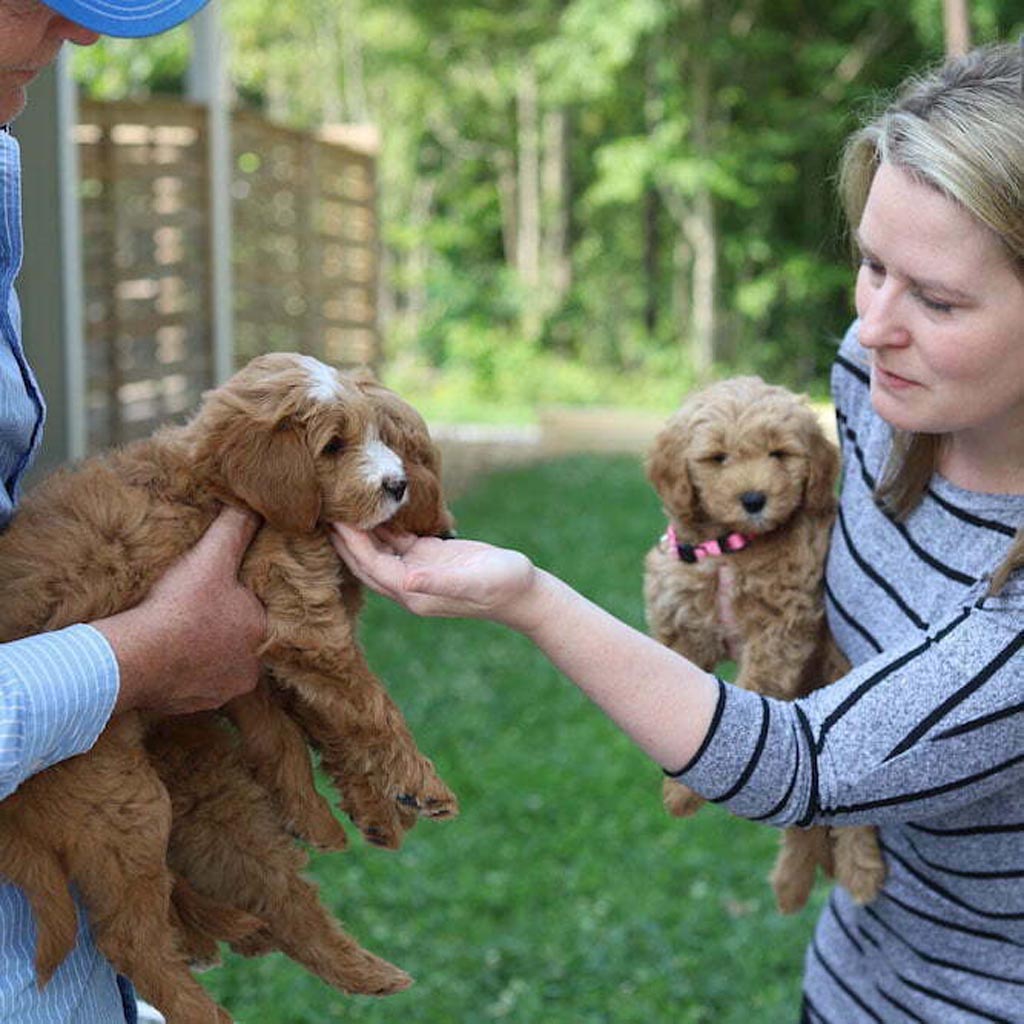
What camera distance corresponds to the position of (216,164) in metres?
10.8

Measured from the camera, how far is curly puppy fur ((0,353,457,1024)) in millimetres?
2080

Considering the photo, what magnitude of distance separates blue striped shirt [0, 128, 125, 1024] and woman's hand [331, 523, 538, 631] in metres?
0.45

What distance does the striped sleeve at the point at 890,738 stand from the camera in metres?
2.21

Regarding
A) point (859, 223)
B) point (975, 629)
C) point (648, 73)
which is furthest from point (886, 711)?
point (648, 73)

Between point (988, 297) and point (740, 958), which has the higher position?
point (988, 297)

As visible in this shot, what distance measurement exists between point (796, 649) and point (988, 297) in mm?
852

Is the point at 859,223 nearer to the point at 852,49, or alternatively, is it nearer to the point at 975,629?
the point at 975,629

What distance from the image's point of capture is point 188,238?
10742mm

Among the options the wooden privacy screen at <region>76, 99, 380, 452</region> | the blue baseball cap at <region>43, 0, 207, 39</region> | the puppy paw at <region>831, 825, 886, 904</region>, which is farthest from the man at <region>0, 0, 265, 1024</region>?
the wooden privacy screen at <region>76, 99, 380, 452</region>

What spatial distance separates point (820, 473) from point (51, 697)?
1518mm

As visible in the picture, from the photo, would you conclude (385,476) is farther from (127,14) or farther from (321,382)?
(127,14)

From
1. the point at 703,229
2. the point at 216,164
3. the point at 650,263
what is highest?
the point at 216,164

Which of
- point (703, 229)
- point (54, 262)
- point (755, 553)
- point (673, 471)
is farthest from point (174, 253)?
point (703, 229)

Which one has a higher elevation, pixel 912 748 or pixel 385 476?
pixel 385 476
